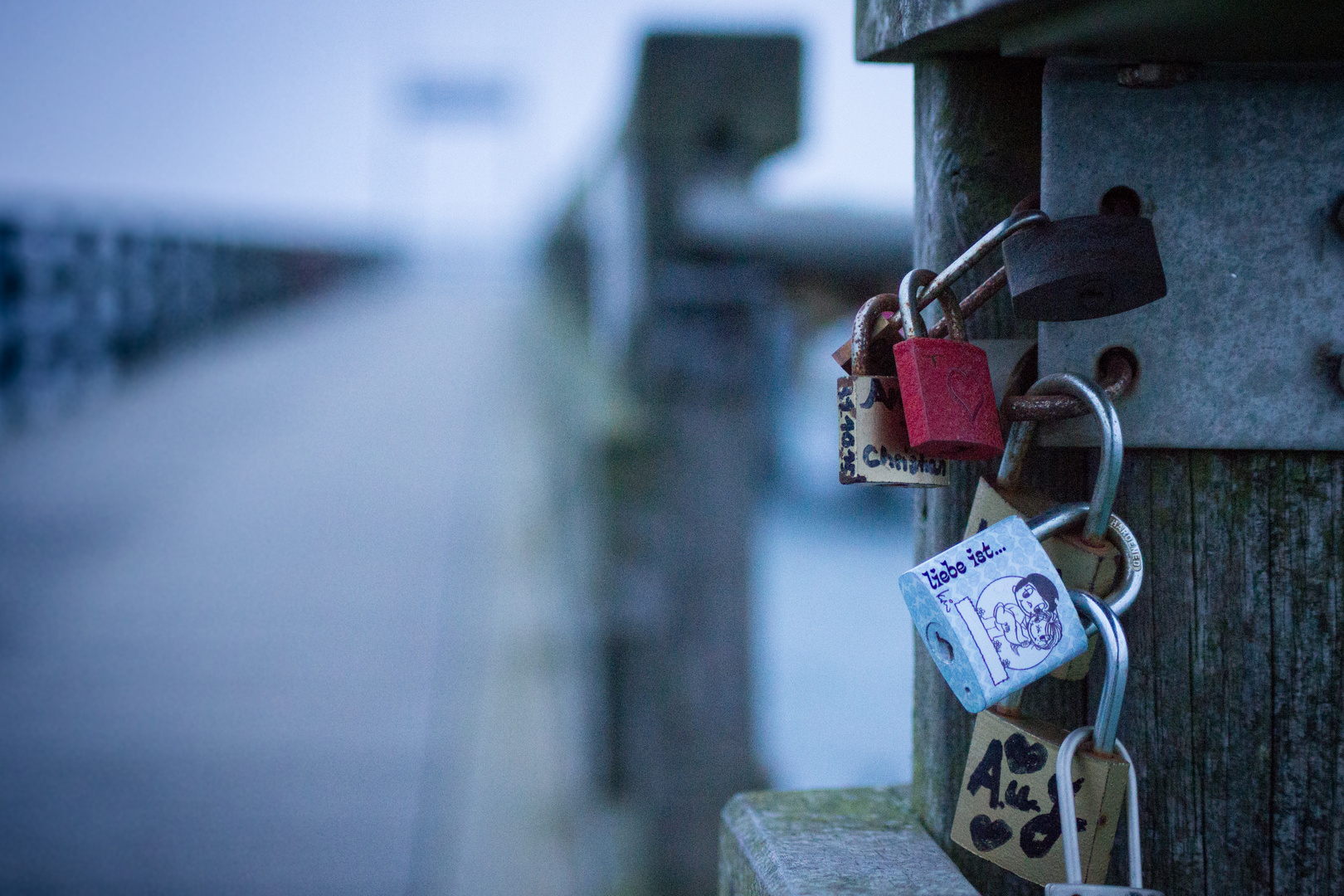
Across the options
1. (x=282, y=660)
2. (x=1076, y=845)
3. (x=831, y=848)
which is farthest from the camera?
(x=282, y=660)

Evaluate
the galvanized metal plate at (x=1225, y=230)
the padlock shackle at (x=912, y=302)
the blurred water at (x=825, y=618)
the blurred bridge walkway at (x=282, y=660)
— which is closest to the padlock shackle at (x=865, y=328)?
the padlock shackle at (x=912, y=302)

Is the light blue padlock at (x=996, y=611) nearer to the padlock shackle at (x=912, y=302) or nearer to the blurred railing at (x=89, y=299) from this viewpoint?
the padlock shackle at (x=912, y=302)

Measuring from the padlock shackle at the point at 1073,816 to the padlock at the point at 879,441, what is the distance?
182 mm

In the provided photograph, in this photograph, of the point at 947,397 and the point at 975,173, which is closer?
the point at 947,397

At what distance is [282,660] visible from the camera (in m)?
3.84

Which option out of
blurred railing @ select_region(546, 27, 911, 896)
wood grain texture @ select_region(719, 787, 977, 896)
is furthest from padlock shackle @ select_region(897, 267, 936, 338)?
blurred railing @ select_region(546, 27, 911, 896)

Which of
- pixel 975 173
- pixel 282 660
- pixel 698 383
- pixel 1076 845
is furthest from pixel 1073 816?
pixel 282 660

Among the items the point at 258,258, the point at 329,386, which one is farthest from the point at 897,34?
the point at 258,258

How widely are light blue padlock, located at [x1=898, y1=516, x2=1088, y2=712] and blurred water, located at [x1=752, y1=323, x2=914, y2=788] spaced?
144 cm

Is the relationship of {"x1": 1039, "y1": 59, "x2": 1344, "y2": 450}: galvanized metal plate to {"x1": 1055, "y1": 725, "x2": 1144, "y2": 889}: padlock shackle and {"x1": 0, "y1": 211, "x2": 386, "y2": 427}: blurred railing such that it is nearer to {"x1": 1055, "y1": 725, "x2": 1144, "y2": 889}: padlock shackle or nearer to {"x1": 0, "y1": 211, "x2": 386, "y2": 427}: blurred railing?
{"x1": 1055, "y1": 725, "x2": 1144, "y2": 889}: padlock shackle

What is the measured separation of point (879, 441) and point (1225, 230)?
266 mm

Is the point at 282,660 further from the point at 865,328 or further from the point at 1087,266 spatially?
the point at 1087,266

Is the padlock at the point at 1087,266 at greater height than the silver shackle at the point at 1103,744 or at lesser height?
greater

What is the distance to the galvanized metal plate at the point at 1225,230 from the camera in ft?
2.21
